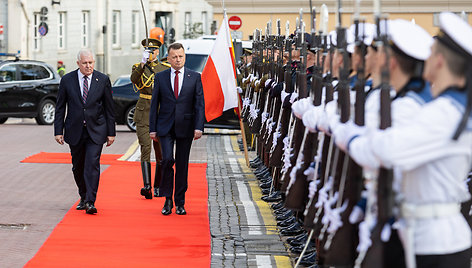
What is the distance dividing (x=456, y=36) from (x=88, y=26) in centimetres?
4860

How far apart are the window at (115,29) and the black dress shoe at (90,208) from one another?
45.0 meters

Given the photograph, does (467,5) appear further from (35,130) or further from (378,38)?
(378,38)

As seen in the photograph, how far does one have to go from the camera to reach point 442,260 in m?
4.25

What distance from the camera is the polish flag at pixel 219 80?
14.0 meters

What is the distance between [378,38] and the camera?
4875 millimetres

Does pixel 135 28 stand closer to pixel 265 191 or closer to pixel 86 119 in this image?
pixel 265 191

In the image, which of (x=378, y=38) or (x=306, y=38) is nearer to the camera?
(x=378, y=38)

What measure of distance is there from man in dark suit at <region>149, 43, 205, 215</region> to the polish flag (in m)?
3.23

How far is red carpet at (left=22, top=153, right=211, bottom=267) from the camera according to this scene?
26.1 feet

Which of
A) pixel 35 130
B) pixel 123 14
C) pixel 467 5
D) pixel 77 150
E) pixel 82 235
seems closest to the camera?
pixel 82 235

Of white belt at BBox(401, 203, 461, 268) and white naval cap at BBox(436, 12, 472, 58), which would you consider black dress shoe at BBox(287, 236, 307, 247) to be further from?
white naval cap at BBox(436, 12, 472, 58)

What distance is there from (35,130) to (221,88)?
11342 millimetres

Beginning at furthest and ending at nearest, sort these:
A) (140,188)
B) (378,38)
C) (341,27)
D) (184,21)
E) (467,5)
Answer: (184,21) < (467,5) < (140,188) < (341,27) < (378,38)

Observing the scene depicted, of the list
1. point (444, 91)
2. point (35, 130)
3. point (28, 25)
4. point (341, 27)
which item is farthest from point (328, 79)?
point (28, 25)
